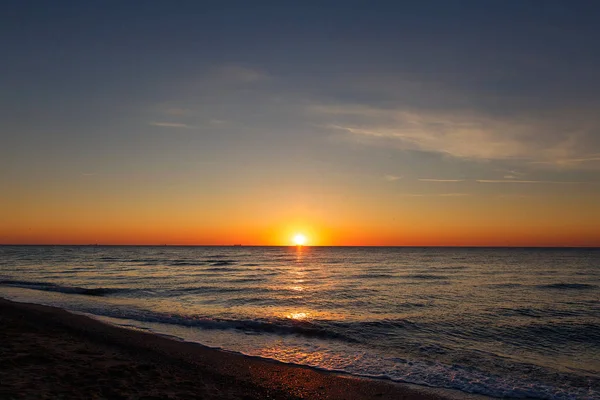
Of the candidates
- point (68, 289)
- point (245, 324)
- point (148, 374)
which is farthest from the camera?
point (68, 289)

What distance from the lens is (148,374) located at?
35.4 feet

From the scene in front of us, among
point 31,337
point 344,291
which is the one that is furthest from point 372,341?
point 344,291

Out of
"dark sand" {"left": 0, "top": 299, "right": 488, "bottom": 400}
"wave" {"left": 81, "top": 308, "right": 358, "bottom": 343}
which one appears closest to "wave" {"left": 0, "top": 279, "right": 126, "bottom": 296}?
"wave" {"left": 81, "top": 308, "right": 358, "bottom": 343}

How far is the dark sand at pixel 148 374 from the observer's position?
29.8ft

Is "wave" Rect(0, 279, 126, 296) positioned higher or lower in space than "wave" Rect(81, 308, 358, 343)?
lower

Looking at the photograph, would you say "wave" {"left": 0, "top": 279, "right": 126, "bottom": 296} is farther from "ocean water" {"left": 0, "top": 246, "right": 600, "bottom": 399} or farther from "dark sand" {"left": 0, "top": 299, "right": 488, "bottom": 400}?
"dark sand" {"left": 0, "top": 299, "right": 488, "bottom": 400}

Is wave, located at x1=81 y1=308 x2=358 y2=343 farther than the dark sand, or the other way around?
wave, located at x1=81 y1=308 x2=358 y2=343

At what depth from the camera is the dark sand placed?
9.09 meters

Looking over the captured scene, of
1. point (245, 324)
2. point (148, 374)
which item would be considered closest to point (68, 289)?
point (245, 324)

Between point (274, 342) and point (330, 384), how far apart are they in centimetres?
587

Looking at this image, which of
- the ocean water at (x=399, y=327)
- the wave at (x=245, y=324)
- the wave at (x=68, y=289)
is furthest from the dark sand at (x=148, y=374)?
the wave at (x=68, y=289)

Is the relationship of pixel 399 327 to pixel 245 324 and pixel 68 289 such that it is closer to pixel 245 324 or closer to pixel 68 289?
pixel 245 324

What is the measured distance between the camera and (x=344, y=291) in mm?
35031

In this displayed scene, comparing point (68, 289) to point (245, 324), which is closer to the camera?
point (245, 324)
